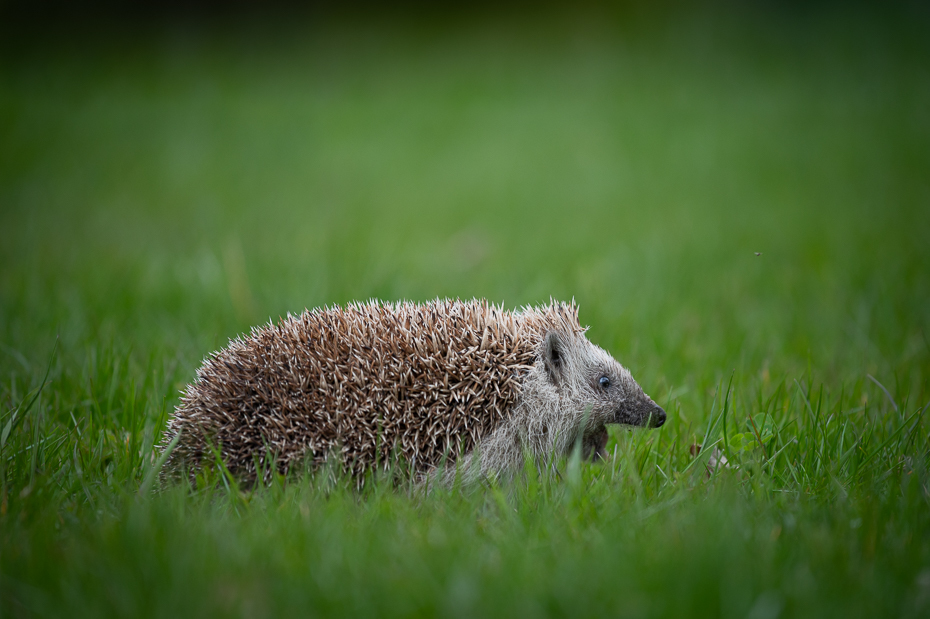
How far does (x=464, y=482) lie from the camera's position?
3059mm

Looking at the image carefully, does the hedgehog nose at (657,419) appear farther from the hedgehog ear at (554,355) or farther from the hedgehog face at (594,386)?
the hedgehog ear at (554,355)

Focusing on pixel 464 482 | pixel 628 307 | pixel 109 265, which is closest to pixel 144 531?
pixel 464 482

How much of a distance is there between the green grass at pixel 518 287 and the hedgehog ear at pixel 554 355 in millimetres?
462

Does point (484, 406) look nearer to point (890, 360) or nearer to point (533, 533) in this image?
point (533, 533)

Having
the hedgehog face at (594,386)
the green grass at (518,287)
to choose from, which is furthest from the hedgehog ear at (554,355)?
the green grass at (518,287)

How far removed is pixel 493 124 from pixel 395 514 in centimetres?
1291

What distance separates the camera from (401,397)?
3.09 meters

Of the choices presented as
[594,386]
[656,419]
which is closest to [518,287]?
[594,386]

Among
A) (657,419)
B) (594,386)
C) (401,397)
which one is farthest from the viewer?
(594,386)

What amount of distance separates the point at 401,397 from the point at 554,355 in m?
0.83

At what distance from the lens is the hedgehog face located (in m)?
3.43

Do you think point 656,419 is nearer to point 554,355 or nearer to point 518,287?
point 554,355

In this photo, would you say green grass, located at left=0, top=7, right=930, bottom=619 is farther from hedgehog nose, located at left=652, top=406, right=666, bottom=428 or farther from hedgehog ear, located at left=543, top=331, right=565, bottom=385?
hedgehog ear, located at left=543, top=331, right=565, bottom=385

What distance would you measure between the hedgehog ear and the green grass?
46 cm
